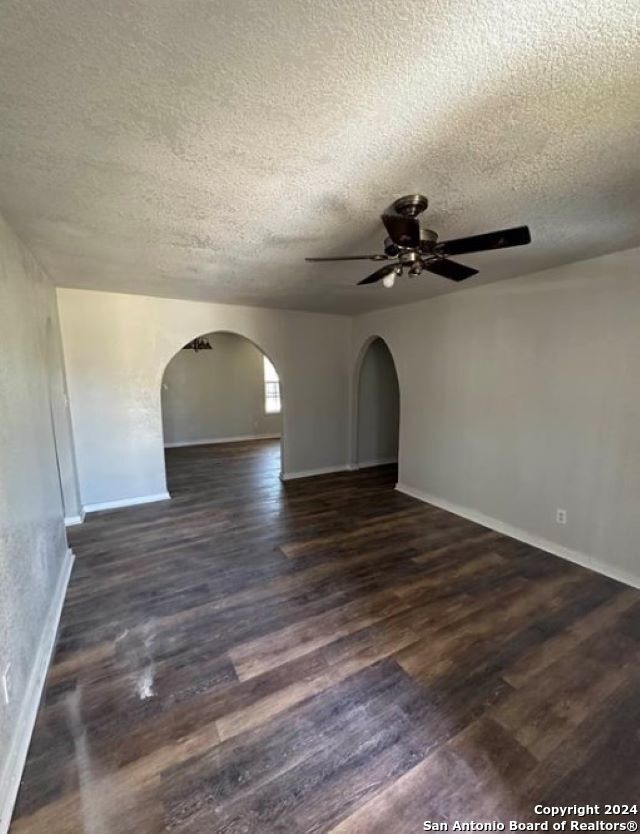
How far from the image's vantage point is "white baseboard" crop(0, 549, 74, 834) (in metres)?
1.30

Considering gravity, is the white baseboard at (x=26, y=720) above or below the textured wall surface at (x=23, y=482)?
below

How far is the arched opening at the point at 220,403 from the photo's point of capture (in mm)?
7344

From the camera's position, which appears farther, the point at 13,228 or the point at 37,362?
the point at 37,362

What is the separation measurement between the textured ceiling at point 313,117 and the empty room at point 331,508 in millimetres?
11

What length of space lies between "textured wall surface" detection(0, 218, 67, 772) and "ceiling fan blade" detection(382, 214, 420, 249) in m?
1.92

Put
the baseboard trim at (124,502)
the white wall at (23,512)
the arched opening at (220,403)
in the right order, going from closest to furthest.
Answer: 1. the white wall at (23,512)
2. the baseboard trim at (124,502)
3. the arched opening at (220,403)

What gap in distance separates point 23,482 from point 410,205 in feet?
8.06

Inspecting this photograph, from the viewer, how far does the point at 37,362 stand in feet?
8.29

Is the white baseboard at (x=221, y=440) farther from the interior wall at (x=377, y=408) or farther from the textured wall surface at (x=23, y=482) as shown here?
the textured wall surface at (x=23, y=482)

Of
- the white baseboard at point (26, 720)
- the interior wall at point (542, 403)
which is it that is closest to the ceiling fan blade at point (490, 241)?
the interior wall at point (542, 403)

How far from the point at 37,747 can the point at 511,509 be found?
12.1 feet

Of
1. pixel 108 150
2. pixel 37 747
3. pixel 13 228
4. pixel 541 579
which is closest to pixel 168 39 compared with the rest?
pixel 108 150

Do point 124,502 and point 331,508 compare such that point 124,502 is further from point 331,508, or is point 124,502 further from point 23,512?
point 23,512

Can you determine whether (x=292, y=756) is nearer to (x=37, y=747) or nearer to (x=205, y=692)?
(x=205, y=692)
